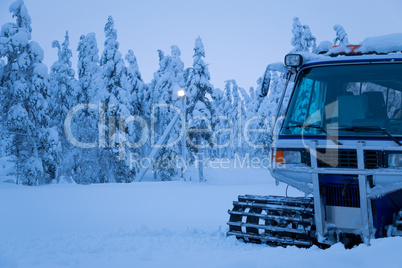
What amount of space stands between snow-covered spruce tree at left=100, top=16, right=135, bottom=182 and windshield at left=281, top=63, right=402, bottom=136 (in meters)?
25.9

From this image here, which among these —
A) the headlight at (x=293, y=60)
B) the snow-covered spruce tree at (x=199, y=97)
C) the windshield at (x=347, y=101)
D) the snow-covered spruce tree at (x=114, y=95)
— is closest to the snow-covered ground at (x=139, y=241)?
the windshield at (x=347, y=101)

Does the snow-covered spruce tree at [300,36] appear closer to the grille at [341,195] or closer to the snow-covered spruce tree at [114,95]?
the snow-covered spruce tree at [114,95]

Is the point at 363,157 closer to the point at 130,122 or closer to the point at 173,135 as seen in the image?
the point at 130,122

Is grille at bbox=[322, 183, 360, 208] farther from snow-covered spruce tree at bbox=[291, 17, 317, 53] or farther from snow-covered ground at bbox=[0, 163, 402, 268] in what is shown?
snow-covered spruce tree at bbox=[291, 17, 317, 53]

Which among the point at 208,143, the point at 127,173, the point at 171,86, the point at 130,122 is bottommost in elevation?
the point at 127,173

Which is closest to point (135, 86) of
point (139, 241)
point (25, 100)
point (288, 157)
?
point (25, 100)

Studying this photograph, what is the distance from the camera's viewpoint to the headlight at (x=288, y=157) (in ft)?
18.4

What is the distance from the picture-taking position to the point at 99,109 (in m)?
31.8

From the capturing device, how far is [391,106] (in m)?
5.55

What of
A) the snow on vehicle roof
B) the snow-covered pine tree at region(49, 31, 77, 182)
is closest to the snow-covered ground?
the snow on vehicle roof

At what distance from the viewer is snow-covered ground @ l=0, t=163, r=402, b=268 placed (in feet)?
15.0

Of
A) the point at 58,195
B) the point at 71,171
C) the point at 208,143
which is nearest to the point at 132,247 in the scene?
the point at 58,195

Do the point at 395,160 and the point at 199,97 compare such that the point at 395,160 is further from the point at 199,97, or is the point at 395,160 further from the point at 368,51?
the point at 199,97

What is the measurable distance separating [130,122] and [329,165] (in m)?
27.7
